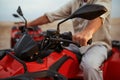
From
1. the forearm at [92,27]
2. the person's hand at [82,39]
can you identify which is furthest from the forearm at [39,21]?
the person's hand at [82,39]

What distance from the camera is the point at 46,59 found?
140 centimetres

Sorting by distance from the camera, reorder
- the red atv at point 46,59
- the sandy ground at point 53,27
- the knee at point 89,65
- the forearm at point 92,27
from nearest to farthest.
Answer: the red atv at point 46,59 → the forearm at point 92,27 → the knee at point 89,65 → the sandy ground at point 53,27

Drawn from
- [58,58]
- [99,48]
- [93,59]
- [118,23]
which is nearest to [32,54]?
[58,58]

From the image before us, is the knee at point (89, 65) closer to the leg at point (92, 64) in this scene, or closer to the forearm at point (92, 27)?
the leg at point (92, 64)

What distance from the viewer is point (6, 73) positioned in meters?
1.30

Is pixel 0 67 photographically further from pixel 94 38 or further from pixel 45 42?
pixel 94 38

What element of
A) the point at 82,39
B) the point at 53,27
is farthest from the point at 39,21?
the point at 53,27

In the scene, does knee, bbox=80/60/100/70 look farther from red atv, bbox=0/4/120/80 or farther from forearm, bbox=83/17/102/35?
forearm, bbox=83/17/102/35

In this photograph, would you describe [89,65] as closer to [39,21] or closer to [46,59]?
[46,59]

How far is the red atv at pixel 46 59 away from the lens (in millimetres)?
1271

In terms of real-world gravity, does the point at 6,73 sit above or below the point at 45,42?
below

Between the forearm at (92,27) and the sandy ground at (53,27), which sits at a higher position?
the forearm at (92,27)

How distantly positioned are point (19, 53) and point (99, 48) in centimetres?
55

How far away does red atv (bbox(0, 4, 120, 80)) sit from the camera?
4.17 ft
